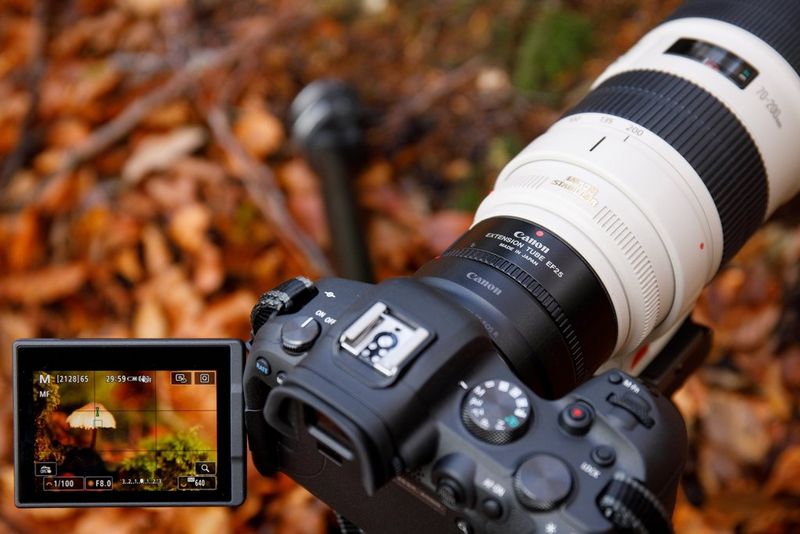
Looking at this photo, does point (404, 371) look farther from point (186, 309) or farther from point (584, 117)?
point (186, 309)

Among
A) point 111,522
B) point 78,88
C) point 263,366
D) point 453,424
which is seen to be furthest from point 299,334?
point 78,88

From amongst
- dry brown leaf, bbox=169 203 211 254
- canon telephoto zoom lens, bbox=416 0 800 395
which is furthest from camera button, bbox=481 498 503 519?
dry brown leaf, bbox=169 203 211 254

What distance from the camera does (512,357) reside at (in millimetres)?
1179

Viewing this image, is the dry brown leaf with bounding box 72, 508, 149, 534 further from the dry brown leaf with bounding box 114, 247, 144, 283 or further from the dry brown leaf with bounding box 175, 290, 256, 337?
the dry brown leaf with bounding box 114, 247, 144, 283

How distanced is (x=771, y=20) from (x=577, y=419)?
0.77 metres

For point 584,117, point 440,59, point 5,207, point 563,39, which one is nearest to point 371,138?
point 440,59

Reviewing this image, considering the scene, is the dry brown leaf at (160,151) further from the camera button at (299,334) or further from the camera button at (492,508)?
the camera button at (492,508)

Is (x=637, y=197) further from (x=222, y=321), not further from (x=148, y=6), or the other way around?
(x=148, y=6)

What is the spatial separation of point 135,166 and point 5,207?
A: 312 millimetres

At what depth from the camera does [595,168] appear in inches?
51.1

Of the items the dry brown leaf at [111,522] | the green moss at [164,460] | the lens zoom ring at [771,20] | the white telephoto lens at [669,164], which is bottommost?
the dry brown leaf at [111,522]

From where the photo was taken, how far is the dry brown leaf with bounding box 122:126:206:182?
7.38 ft

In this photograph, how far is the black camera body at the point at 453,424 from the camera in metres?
0.99

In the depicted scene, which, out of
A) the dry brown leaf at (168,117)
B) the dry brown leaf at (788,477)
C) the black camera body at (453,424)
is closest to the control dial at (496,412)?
the black camera body at (453,424)
